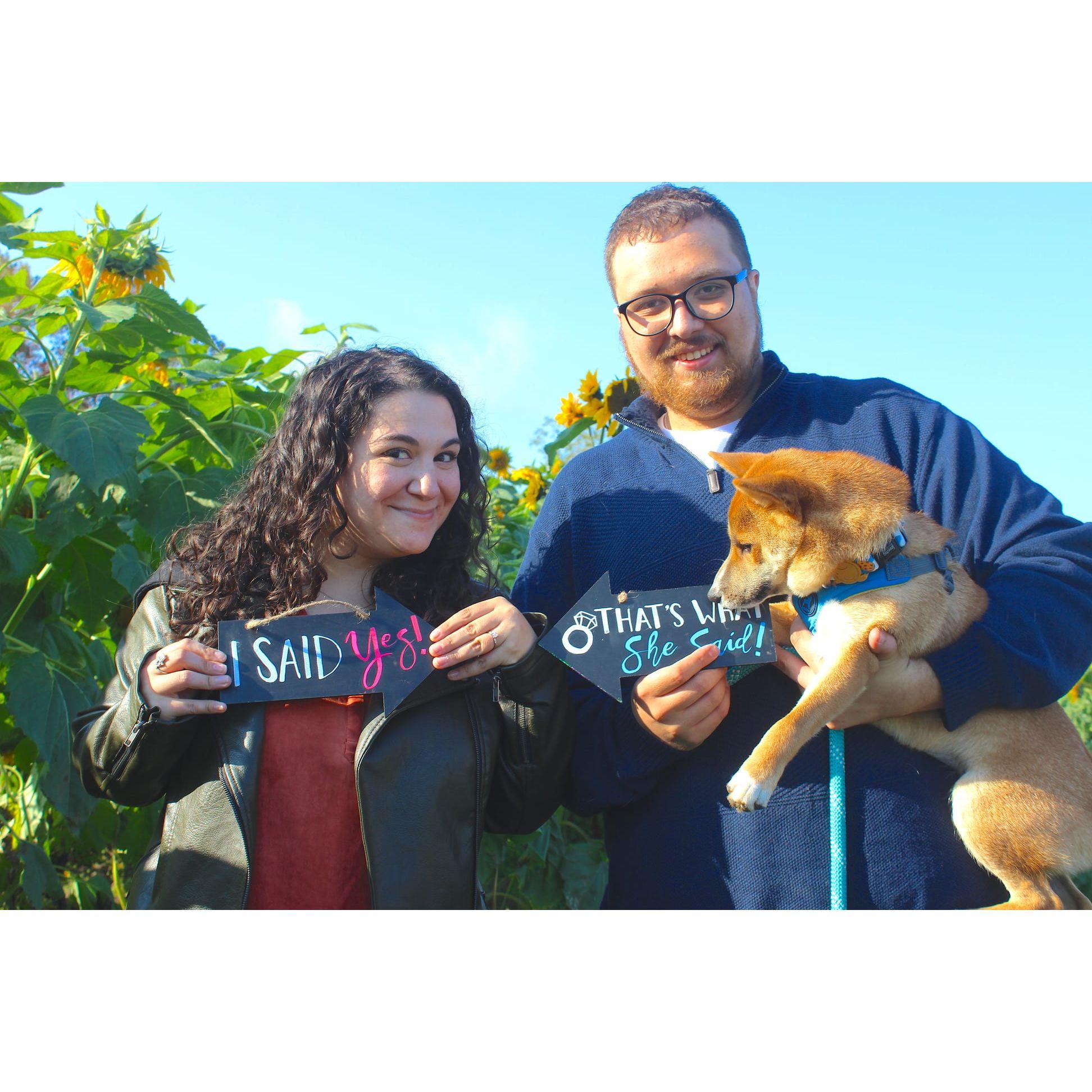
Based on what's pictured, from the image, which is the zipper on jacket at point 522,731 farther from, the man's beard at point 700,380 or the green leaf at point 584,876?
the green leaf at point 584,876

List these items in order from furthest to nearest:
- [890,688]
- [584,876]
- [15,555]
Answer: [584,876], [15,555], [890,688]

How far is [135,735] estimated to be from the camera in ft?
7.00

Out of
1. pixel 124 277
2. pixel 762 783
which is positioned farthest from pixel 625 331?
pixel 124 277

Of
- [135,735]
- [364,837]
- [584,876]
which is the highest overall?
[135,735]

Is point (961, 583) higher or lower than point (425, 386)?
lower

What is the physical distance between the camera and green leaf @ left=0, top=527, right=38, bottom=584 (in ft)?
9.16

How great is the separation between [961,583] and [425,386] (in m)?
1.66

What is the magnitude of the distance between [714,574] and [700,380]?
23.6 inches

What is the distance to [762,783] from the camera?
219 centimetres

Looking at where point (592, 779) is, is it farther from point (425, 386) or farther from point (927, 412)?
point (927, 412)

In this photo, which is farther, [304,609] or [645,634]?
[304,609]

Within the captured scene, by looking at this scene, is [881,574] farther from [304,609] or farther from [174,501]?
[174,501]

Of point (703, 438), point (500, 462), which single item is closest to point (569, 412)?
point (500, 462)

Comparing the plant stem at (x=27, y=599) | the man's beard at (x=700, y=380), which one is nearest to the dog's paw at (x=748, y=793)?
the man's beard at (x=700, y=380)
